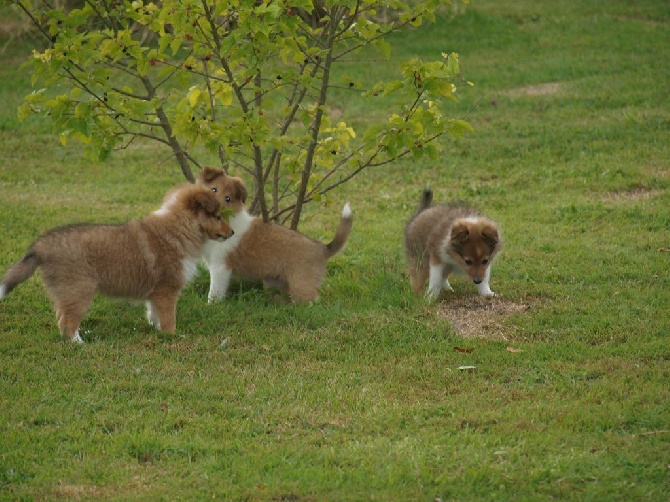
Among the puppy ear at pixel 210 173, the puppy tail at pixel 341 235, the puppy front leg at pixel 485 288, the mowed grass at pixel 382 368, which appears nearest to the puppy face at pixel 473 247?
the puppy front leg at pixel 485 288

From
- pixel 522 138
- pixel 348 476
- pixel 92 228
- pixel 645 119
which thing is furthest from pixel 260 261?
pixel 645 119

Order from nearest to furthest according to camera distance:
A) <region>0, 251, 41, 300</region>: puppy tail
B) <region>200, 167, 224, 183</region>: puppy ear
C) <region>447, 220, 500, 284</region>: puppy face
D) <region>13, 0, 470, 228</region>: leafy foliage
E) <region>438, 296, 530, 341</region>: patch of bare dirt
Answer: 1. <region>0, 251, 41, 300</region>: puppy tail
2. <region>438, 296, 530, 341</region>: patch of bare dirt
3. <region>13, 0, 470, 228</region>: leafy foliage
4. <region>447, 220, 500, 284</region>: puppy face
5. <region>200, 167, 224, 183</region>: puppy ear

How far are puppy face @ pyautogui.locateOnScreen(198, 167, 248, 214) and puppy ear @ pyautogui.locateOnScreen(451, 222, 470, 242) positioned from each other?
6.28ft

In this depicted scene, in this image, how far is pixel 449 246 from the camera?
899 centimetres

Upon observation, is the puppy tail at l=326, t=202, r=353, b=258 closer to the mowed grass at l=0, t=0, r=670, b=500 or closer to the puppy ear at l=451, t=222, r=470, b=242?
the mowed grass at l=0, t=0, r=670, b=500

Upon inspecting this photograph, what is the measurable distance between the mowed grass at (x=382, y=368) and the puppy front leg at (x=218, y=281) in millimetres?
118

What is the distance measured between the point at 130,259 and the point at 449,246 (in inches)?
108

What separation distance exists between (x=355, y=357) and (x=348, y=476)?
6.94ft

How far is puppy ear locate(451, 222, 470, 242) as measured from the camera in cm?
885

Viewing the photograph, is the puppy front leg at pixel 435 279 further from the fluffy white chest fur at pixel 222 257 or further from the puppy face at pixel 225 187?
the puppy face at pixel 225 187

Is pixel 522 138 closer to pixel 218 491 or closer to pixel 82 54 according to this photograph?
pixel 82 54

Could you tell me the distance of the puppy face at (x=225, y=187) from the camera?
30.2ft

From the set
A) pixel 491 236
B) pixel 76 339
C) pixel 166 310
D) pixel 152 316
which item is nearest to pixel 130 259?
pixel 166 310

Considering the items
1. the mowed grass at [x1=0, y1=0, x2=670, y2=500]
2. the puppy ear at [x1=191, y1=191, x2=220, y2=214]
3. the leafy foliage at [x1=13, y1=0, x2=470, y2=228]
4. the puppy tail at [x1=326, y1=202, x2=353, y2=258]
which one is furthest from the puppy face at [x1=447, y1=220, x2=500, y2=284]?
the puppy ear at [x1=191, y1=191, x2=220, y2=214]
